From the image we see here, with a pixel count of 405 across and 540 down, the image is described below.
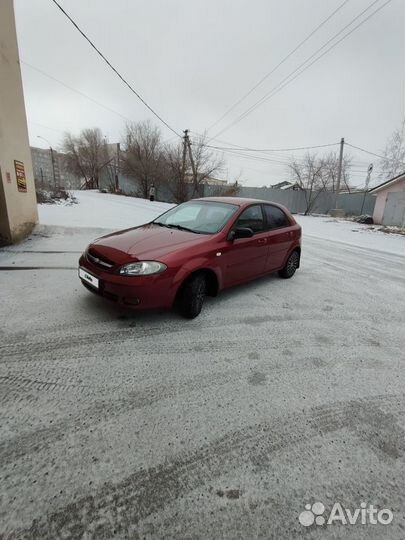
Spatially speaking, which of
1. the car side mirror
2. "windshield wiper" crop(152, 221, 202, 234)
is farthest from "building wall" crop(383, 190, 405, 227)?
"windshield wiper" crop(152, 221, 202, 234)

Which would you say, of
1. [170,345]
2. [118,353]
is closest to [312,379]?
[170,345]

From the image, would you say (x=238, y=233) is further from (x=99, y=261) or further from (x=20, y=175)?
(x=20, y=175)

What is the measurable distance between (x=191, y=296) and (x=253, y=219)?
1.64m

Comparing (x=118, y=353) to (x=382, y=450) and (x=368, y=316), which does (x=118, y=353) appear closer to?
(x=382, y=450)

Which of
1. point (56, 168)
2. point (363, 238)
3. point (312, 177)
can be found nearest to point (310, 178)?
point (312, 177)

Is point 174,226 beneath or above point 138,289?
above

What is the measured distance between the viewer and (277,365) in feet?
8.54

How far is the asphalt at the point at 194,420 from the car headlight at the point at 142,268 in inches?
25.0

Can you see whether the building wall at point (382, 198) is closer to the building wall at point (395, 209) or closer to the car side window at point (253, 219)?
the building wall at point (395, 209)

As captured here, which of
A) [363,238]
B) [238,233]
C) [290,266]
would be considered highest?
[238,233]

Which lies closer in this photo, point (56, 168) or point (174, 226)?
point (174, 226)

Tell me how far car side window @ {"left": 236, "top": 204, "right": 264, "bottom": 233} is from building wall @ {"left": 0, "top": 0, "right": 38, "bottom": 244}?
4.89 m

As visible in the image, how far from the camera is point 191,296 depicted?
3156 millimetres

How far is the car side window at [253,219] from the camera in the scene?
3846mm
